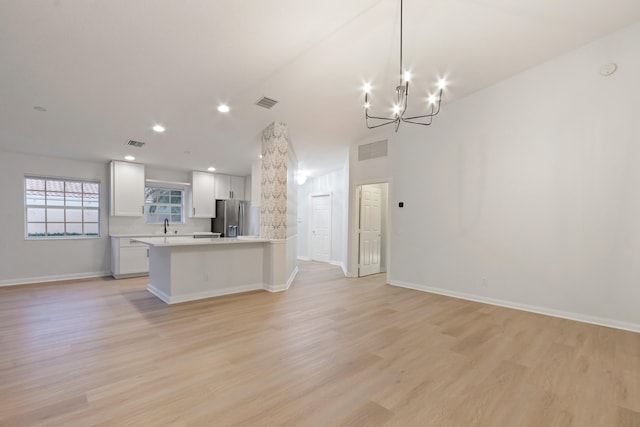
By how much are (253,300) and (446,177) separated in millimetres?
3705

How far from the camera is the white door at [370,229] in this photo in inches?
244

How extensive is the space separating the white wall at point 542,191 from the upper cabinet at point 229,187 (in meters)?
5.29

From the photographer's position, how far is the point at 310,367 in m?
2.38

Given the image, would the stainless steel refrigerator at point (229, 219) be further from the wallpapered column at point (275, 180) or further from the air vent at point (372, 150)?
the air vent at point (372, 150)

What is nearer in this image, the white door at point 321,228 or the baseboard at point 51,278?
the baseboard at point 51,278

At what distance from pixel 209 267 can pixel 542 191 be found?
194 inches

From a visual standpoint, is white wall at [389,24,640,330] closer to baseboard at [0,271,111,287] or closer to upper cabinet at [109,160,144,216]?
upper cabinet at [109,160,144,216]

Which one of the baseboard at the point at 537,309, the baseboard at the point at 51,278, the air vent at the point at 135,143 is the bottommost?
the baseboard at the point at 51,278

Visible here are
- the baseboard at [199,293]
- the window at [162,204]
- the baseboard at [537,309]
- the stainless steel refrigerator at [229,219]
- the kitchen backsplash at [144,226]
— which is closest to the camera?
the baseboard at [537,309]

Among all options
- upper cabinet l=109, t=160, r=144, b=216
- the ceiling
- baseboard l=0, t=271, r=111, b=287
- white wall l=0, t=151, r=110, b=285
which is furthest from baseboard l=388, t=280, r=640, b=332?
white wall l=0, t=151, r=110, b=285

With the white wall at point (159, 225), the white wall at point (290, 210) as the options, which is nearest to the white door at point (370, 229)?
the white wall at point (290, 210)

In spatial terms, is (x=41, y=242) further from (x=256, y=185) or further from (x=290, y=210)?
(x=290, y=210)

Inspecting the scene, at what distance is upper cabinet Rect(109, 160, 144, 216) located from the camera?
6.48 metres

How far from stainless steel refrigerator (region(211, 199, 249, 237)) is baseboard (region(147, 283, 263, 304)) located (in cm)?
314
